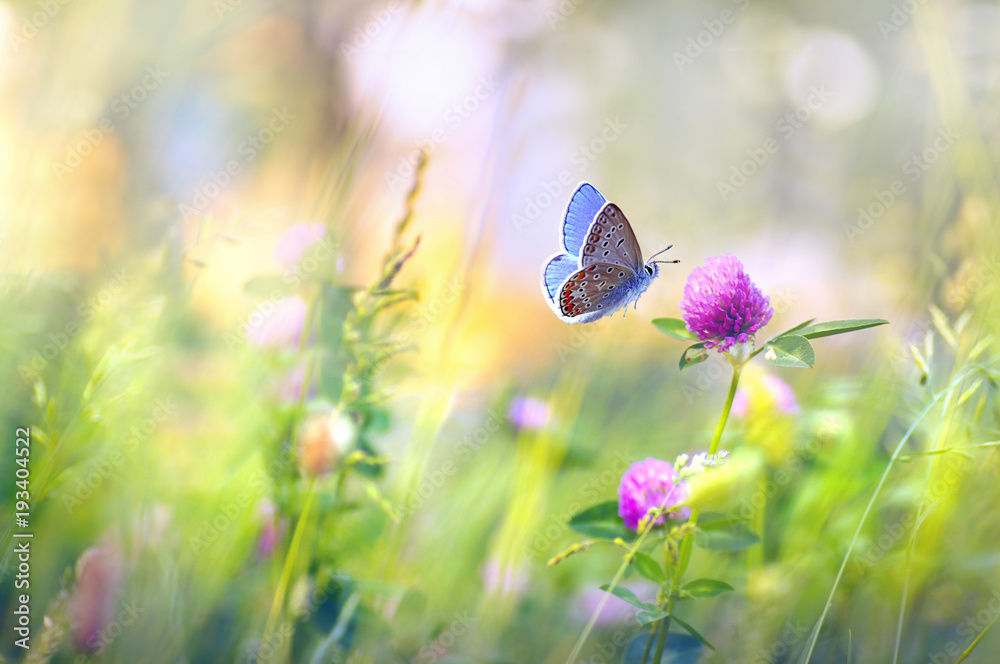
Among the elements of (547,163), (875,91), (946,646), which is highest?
(875,91)

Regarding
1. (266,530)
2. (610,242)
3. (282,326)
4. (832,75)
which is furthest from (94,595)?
(832,75)

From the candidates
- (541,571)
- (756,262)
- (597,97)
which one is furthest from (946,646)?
(597,97)

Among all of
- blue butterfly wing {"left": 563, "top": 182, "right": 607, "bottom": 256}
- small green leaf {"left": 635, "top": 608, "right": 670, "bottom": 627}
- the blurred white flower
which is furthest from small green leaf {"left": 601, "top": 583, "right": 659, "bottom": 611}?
the blurred white flower

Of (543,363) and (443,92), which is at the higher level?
(443,92)

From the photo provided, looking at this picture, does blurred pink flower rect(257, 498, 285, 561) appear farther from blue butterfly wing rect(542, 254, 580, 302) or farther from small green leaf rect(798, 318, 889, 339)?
small green leaf rect(798, 318, 889, 339)

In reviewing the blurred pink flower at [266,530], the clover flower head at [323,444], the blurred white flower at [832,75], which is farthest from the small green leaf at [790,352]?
the blurred white flower at [832,75]

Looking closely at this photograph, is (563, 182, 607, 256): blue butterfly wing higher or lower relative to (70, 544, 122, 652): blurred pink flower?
higher

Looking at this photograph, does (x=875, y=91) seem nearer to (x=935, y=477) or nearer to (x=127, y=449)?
(x=935, y=477)

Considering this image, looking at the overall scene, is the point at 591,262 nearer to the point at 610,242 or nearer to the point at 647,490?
the point at 610,242
